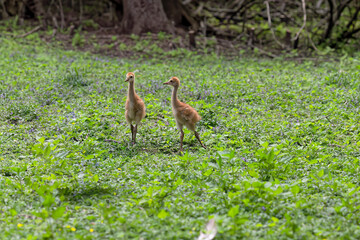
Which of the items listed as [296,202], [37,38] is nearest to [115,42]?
[37,38]

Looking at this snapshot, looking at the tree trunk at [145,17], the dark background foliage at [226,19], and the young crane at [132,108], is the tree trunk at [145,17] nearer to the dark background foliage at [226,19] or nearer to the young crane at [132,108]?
the dark background foliage at [226,19]

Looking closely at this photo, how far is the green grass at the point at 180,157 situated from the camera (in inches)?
172

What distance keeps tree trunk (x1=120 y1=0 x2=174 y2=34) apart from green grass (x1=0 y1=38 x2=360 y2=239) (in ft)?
18.1

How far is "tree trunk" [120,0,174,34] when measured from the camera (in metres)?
17.5

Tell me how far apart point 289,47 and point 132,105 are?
10744 mm

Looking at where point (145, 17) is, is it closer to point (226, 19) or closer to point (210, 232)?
point (226, 19)

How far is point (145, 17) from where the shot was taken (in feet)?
58.0

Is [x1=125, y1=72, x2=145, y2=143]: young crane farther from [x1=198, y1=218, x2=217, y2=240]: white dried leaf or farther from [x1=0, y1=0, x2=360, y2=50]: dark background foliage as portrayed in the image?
[x1=0, y1=0, x2=360, y2=50]: dark background foliage

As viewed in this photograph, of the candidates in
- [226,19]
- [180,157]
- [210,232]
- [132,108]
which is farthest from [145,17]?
[210,232]

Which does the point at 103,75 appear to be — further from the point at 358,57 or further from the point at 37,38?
the point at 358,57

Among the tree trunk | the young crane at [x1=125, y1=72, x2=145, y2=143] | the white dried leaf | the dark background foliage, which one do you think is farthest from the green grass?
the tree trunk

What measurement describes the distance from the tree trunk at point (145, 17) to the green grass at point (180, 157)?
5.52m

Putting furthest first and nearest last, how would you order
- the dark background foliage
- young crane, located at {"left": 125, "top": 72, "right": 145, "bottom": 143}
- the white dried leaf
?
the dark background foliage
young crane, located at {"left": 125, "top": 72, "right": 145, "bottom": 143}
the white dried leaf

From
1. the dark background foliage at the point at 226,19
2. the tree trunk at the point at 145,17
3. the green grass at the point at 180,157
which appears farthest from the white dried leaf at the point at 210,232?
the tree trunk at the point at 145,17
